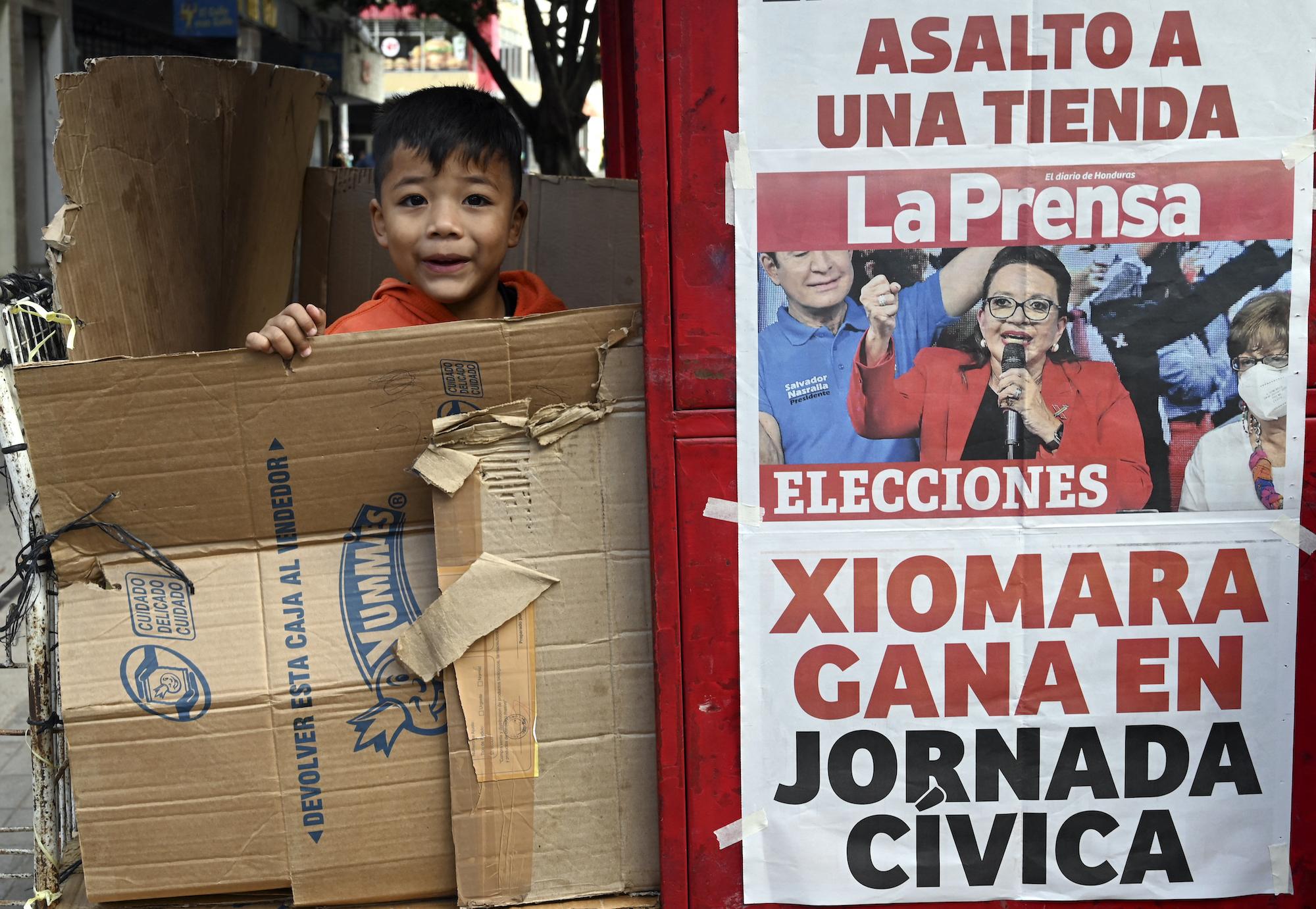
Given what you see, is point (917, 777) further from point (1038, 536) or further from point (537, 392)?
point (537, 392)

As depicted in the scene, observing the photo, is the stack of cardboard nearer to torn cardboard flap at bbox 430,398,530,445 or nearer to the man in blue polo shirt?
torn cardboard flap at bbox 430,398,530,445

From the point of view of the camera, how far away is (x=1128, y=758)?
186 centimetres

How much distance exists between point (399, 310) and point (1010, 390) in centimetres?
112

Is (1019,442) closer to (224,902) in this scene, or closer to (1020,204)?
(1020,204)

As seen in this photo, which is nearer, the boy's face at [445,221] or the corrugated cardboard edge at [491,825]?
the corrugated cardboard edge at [491,825]

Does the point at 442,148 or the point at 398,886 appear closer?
the point at 398,886

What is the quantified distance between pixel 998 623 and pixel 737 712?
0.44 m

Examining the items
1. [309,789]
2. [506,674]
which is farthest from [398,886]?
[506,674]

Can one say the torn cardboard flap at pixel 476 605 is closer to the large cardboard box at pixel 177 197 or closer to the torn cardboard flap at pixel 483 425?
the torn cardboard flap at pixel 483 425

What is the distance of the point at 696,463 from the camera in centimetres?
179

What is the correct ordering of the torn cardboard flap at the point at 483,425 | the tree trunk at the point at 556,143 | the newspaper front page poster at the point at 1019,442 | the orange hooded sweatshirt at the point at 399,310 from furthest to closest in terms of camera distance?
the tree trunk at the point at 556,143 → the orange hooded sweatshirt at the point at 399,310 → the torn cardboard flap at the point at 483,425 → the newspaper front page poster at the point at 1019,442

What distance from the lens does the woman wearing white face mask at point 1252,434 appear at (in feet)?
5.81

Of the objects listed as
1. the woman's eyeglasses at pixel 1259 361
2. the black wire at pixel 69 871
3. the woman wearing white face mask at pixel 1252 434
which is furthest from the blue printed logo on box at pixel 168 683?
the woman's eyeglasses at pixel 1259 361

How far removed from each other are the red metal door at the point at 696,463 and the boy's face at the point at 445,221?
1.73ft
